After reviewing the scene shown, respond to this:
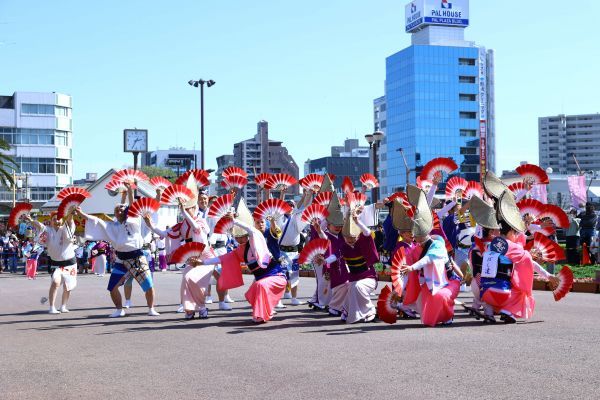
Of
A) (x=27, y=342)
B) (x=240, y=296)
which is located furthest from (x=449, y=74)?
(x=27, y=342)

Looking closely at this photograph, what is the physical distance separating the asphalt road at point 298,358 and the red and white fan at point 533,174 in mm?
2144

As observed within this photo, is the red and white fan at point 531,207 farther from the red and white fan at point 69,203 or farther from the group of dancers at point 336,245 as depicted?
the red and white fan at point 69,203

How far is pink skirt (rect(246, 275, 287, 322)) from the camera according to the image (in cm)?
1231

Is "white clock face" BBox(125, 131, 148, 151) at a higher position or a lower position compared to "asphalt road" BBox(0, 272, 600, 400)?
higher

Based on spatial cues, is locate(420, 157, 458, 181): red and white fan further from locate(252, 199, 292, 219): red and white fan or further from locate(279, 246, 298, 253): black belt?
locate(252, 199, 292, 219): red and white fan

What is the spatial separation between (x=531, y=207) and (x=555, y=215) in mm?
442

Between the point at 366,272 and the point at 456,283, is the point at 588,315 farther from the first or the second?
the point at 366,272

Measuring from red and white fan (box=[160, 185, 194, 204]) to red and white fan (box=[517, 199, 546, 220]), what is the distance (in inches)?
209

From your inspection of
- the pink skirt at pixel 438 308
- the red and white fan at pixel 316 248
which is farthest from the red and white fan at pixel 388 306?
the red and white fan at pixel 316 248

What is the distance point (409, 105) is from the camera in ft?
400

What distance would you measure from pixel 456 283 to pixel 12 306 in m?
9.65

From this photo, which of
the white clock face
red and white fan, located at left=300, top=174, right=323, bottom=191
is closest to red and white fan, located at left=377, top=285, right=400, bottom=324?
red and white fan, located at left=300, top=174, right=323, bottom=191

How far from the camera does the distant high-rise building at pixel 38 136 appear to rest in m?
89.8

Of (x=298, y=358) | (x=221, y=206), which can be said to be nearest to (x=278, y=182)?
(x=221, y=206)
